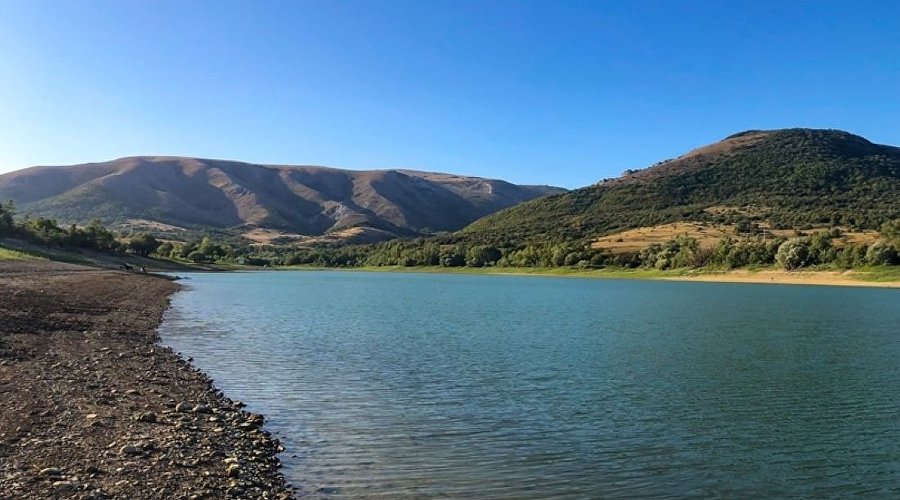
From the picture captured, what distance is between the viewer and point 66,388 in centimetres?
1698

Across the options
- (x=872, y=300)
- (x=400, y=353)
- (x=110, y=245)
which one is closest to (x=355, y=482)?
(x=400, y=353)

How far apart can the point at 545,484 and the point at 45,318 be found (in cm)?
2609

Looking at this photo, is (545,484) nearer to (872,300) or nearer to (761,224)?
(872,300)

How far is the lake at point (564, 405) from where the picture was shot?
12797 mm

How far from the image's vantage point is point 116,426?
552 inches

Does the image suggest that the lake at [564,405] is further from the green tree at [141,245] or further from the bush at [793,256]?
the green tree at [141,245]

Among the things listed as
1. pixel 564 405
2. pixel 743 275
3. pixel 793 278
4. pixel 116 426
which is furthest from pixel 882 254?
pixel 116 426

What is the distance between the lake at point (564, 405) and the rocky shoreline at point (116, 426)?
3.64ft

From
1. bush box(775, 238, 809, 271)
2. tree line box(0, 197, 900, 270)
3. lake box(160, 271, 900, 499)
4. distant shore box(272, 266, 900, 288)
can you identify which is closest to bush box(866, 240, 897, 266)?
tree line box(0, 197, 900, 270)

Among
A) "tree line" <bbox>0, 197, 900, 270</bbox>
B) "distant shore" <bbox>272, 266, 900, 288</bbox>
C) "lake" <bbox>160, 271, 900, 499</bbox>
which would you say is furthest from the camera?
"tree line" <bbox>0, 197, 900, 270</bbox>

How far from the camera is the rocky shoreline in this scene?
10664 millimetres

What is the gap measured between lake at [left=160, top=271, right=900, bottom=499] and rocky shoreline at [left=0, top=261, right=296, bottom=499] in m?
1.11

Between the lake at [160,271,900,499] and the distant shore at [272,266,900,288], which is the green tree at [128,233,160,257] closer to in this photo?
the distant shore at [272,266,900,288]

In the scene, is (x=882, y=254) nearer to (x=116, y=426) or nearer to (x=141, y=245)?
(x=116, y=426)
